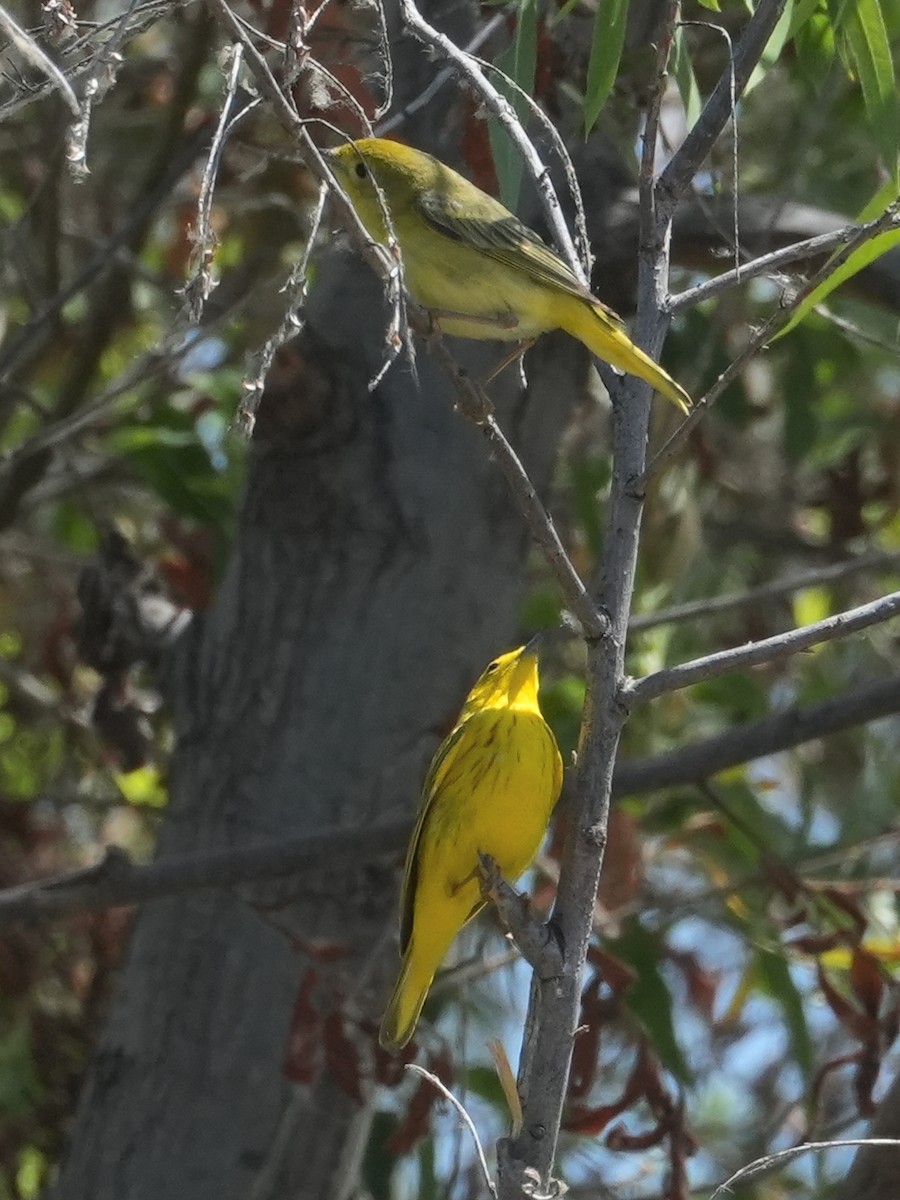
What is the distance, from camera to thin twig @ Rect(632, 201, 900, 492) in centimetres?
183

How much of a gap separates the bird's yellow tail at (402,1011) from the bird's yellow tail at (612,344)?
3.92 feet

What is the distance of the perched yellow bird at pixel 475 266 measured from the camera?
9.41ft

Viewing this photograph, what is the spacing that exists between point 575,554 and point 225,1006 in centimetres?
234

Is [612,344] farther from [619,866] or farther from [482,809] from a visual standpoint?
[619,866]

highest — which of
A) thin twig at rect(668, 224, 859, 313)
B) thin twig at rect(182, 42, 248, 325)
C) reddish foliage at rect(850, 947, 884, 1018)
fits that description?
reddish foliage at rect(850, 947, 884, 1018)

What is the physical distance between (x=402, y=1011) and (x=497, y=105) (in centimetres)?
175

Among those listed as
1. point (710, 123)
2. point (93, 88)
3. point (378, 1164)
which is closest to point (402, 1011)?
point (378, 1164)

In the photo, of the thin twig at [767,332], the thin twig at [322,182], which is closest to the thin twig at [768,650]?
the thin twig at [767,332]

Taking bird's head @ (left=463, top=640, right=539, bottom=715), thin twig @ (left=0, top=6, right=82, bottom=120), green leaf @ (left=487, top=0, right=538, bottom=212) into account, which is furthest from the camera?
bird's head @ (left=463, top=640, right=539, bottom=715)

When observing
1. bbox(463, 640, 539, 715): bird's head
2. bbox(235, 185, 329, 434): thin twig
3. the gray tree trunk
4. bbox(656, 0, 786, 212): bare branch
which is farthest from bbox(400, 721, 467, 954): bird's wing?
bbox(235, 185, 329, 434): thin twig

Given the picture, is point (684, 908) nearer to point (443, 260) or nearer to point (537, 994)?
point (443, 260)

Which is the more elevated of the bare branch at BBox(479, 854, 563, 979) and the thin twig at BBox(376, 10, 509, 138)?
the thin twig at BBox(376, 10, 509, 138)

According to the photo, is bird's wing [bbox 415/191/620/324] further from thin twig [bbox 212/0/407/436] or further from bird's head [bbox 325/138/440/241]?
thin twig [bbox 212/0/407/436]

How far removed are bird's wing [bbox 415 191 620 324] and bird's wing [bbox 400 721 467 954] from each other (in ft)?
2.95
